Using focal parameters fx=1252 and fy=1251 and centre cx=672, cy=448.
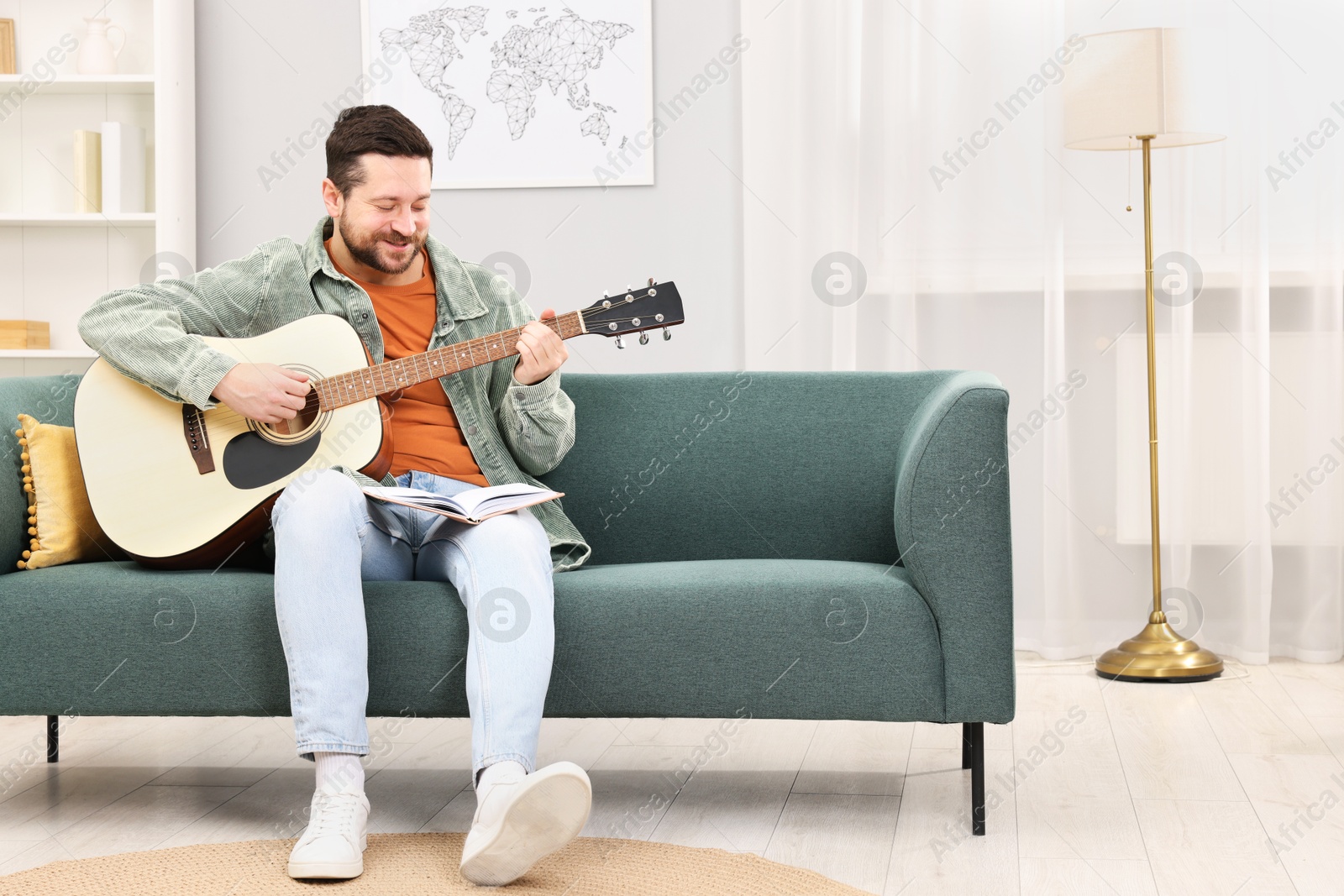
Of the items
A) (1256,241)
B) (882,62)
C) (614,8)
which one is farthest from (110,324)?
(1256,241)

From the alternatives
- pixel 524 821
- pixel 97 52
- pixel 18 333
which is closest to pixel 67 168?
pixel 97 52

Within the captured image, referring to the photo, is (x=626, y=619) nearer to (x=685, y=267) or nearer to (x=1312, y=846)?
(x=1312, y=846)

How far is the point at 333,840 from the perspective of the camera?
1.46 metres

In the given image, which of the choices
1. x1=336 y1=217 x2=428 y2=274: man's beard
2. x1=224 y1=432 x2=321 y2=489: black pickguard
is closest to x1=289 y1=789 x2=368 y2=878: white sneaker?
x1=224 y1=432 x2=321 y2=489: black pickguard

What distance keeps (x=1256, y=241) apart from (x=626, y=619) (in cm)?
197

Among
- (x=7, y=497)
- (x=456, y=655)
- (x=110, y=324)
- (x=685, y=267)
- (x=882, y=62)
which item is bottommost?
(x=456, y=655)

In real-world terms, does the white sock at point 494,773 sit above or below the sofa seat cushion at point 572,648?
below

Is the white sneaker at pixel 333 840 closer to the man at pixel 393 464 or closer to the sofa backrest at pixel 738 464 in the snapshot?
the man at pixel 393 464

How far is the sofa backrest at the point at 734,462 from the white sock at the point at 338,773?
650mm

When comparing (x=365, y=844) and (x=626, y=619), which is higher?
(x=626, y=619)

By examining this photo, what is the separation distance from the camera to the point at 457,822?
1742 millimetres

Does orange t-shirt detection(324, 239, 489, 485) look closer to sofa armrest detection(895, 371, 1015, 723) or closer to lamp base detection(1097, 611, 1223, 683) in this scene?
sofa armrest detection(895, 371, 1015, 723)

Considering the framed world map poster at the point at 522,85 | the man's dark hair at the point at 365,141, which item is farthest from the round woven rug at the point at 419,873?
the framed world map poster at the point at 522,85

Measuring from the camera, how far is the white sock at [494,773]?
1.43m
